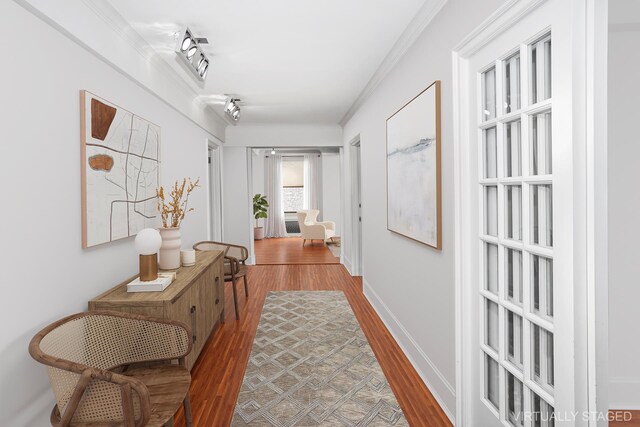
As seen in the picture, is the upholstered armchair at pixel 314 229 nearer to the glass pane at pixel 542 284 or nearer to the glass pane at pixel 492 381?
the glass pane at pixel 492 381

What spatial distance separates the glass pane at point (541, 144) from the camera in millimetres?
1342

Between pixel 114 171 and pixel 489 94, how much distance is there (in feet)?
7.59

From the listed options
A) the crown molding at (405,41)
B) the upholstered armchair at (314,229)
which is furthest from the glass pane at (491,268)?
the upholstered armchair at (314,229)

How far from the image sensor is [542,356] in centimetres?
140

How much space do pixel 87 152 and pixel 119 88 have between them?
0.68 metres

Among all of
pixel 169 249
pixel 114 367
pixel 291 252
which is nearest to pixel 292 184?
pixel 291 252

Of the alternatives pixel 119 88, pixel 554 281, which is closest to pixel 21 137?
pixel 119 88

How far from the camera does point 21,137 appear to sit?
1.60m

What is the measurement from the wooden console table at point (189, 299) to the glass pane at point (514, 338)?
1.81 meters

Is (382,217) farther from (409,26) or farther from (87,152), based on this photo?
(87,152)

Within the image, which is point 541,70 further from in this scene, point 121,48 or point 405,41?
point 121,48

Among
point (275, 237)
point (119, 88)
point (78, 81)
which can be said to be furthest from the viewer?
point (275, 237)

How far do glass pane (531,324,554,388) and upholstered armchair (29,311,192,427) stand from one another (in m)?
1.53

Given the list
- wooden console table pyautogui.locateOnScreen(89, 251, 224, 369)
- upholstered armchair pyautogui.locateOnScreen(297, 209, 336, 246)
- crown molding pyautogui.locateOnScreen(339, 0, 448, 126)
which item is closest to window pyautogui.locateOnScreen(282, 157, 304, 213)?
upholstered armchair pyautogui.locateOnScreen(297, 209, 336, 246)
